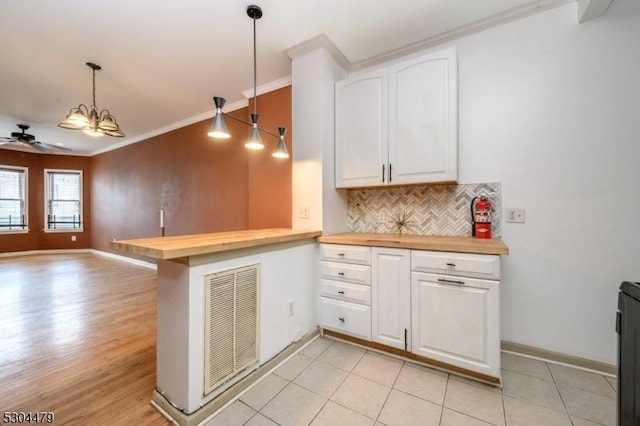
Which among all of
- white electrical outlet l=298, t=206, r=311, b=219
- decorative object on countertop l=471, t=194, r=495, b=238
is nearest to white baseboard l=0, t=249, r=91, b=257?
white electrical outlet l=298, t=206, r=311, b=219

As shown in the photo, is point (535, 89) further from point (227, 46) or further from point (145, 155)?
point (145, 155)

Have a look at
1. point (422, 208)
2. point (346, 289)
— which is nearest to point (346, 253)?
point (346, 289)

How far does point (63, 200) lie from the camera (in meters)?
6.71

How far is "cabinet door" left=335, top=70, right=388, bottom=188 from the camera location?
2254mm

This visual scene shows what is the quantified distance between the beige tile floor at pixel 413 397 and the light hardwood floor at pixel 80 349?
0.66 m

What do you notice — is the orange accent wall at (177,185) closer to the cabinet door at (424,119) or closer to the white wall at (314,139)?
the white wall at (314,139)

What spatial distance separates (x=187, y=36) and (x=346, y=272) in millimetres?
2441

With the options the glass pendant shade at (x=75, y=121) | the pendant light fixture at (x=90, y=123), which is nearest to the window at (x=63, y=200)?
the pendant light fixture at (x=90, y=123)

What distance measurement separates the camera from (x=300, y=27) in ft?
7.00

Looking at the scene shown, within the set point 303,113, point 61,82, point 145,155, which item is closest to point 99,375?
point 303,113

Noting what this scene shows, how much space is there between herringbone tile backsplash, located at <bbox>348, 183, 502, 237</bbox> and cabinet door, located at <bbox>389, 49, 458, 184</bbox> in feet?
1.03

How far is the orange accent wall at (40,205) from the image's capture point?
620 centimetres

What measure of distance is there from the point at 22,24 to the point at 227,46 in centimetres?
156

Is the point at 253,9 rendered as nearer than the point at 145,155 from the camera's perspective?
Yes
